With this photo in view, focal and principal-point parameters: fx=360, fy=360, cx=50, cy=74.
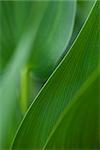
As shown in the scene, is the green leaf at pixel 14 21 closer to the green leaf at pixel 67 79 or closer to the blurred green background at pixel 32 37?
the blurred green background at pixel 32 37

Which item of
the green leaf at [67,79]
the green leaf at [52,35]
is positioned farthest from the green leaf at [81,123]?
the green leaf at [52,35]

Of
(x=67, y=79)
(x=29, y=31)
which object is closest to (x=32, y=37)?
(x=29, y=31)

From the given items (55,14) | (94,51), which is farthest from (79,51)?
(55,14)

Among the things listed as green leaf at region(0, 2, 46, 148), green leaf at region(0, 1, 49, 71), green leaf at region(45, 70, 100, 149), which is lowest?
green leaf at region(45, 70, 100, 149)

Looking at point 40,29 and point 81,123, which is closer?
point 81,123

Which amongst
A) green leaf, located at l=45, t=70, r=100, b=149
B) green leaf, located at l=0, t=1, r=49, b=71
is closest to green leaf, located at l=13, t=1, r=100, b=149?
green leaf, located at l=45, t=70, r=100, b=149

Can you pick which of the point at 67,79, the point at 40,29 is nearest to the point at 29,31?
the point at 40,29

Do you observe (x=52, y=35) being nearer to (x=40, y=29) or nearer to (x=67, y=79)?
(x=40, y=29)

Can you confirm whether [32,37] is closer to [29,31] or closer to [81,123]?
[29,31]

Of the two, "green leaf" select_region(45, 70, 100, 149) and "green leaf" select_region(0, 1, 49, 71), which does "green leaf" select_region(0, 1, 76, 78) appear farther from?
"green leaf" select_region(45, 70, 100, 149)
